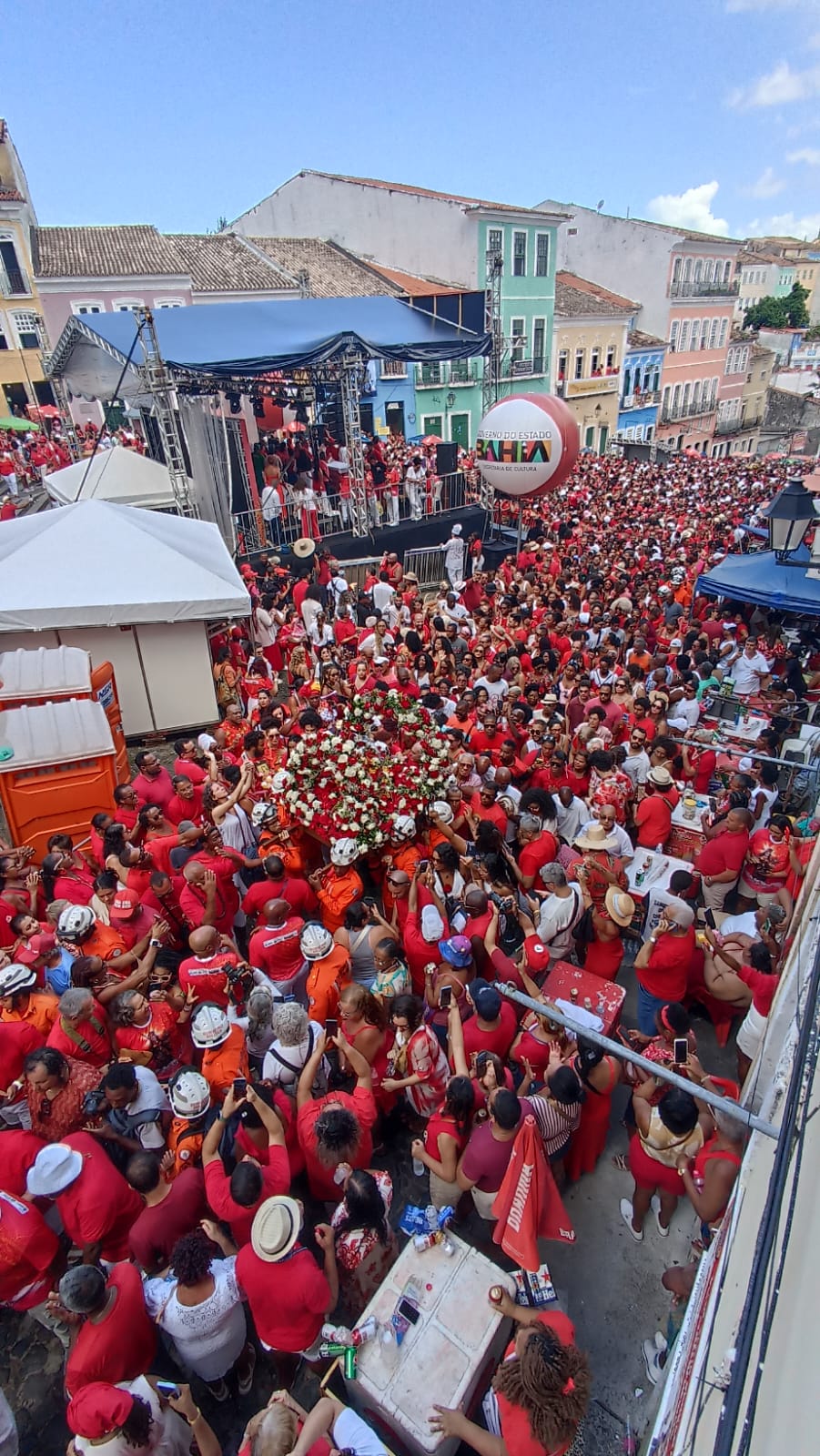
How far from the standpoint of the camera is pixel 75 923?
4551 mm

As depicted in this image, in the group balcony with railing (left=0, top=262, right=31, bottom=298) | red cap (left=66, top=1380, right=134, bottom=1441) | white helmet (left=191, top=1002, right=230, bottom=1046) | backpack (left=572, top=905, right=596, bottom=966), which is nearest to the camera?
red cap (left=66, top=1380, right=134, bottom=1441)

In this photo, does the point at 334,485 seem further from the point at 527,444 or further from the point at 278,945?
the point at 278,945

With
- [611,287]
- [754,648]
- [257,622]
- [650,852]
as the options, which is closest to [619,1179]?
[650,852]

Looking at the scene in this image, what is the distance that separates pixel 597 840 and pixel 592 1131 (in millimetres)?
2024

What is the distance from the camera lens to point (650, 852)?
6.03m

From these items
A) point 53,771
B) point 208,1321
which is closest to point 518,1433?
point 208,1321

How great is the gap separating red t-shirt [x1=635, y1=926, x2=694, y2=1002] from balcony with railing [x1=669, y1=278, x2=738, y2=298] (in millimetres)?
46212

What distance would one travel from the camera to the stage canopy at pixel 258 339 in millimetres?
13258

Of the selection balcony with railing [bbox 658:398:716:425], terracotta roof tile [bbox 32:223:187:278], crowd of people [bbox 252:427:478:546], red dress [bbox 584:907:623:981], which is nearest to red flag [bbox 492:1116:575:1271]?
red dress [bbox 584:907:623:981]

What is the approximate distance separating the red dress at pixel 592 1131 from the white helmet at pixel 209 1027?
6.55 feet

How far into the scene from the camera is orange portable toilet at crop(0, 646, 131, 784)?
7.68 metres

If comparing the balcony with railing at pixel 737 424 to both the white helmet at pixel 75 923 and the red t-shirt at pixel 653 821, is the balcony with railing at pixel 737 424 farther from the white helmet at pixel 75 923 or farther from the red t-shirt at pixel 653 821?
the white helmet at pixel 75 923

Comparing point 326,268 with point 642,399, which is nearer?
point 326,268

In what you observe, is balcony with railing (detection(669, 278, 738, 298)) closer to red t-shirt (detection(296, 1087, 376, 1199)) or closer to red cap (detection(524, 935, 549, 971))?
red cap (detection(524, 935, 549, 971))
